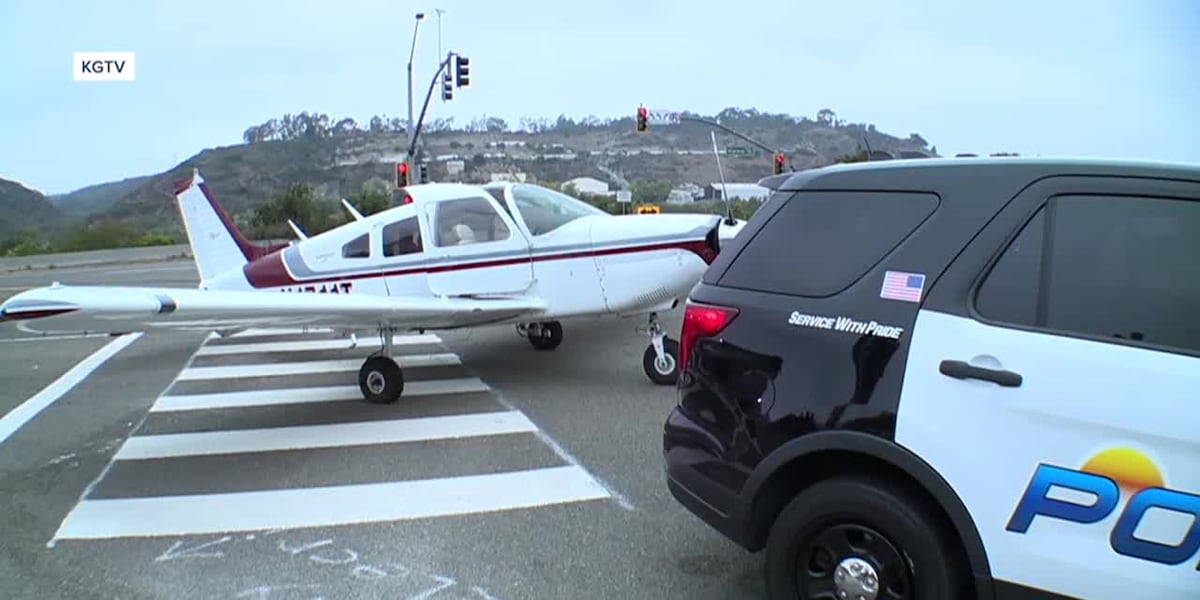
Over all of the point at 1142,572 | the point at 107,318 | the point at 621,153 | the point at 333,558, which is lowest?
the point at 333,558

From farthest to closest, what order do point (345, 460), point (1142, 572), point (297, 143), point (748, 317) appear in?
point (297, 143)
point (345, 460)
point (748, 317)
point (1142, 572)

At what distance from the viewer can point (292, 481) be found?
5680mm

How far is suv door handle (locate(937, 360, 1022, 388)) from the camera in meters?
2.70

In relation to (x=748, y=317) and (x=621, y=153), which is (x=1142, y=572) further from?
(x=621, y=153)

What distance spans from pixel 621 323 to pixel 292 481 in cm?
659

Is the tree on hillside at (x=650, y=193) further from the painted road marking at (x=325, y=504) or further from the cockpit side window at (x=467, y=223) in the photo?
the painted road marking at (x=325, y=504)

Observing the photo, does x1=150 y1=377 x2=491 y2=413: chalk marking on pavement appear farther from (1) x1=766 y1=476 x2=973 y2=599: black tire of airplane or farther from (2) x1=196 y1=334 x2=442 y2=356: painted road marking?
(1) x1=766 y1=476 x2=973 y2=599: black tire of airplane

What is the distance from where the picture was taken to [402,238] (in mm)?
8523

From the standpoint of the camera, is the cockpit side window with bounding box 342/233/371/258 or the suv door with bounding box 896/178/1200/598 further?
the cockpit side window with bounding box 342/233/371/258

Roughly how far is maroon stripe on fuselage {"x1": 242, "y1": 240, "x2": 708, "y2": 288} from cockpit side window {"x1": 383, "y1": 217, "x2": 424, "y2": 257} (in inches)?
7.3

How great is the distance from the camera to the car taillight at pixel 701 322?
11.2 feet

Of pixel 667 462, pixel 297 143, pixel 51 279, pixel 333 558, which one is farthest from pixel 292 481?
pixel 297 143

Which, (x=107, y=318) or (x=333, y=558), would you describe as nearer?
(x=333, y=558)

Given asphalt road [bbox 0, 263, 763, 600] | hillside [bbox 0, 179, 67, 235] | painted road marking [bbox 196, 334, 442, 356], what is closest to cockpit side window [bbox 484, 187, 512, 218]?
asphalt road [bbox 0, 263, 763, 600]
